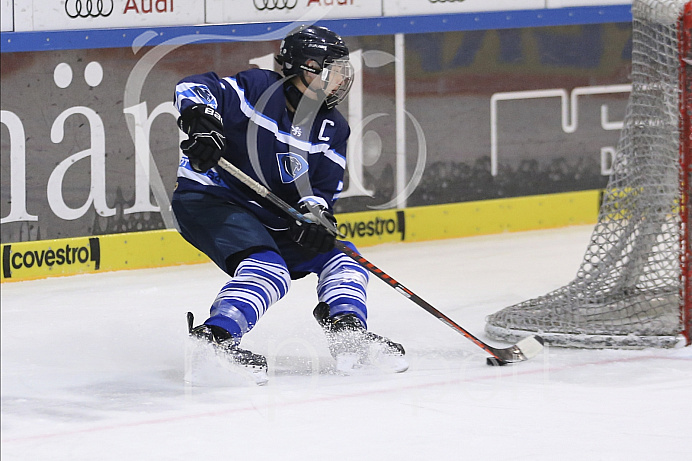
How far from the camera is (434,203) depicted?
7.21 m

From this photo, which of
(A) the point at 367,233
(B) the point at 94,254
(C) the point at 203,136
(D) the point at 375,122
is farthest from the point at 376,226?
(C) the point at 203,136

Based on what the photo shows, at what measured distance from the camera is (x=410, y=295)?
449cm

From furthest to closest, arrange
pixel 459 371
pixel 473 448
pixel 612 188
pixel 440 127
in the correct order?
1. pixel 440 127
2. pixel 612 188
3. pixel 459 371
4. pixel 473 448

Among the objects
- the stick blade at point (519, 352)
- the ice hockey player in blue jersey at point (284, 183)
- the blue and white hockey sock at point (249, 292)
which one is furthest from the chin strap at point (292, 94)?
the stick blade at point (519, 352)

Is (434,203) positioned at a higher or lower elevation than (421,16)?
lower

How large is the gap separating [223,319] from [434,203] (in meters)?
3.23

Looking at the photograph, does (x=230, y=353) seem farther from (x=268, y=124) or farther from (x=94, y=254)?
(x=94, y=254)

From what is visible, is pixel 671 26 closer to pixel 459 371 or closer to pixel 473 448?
pixel 459 371

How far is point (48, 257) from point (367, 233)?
1.62 m

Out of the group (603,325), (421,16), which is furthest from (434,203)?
(603,325)

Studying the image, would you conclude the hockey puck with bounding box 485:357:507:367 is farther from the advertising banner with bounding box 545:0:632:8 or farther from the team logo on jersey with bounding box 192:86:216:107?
the advertising banner with bounding box 545:0:632:8

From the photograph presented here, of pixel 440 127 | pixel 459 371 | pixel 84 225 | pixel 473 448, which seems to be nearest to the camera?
pixel 473 448

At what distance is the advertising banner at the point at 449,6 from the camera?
22.8 feet

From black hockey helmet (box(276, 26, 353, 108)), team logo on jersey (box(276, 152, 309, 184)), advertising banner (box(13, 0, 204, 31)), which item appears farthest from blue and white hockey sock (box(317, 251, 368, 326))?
advertising banner (box(13, 0, 204, 31))
